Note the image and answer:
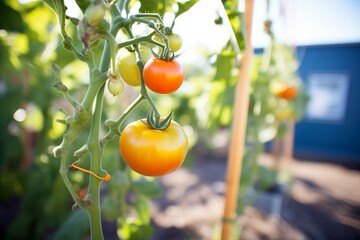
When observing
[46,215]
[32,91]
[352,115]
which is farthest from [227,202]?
[352,115]

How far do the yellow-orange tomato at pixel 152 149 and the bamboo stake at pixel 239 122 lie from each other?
50cm

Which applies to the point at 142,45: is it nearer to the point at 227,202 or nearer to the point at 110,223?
the point at 227,202

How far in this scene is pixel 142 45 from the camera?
20.1 inches

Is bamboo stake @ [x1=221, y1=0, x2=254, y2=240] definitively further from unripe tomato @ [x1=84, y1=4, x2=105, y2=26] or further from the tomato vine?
unripe tomato @ [x1=84, y1=4, x2=105, y2=26]

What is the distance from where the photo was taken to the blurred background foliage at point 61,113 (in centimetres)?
96

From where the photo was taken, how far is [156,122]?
459 millimetres

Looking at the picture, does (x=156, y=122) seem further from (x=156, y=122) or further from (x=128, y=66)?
(x=128, y=66)

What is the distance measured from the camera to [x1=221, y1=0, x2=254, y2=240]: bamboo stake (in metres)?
0.85

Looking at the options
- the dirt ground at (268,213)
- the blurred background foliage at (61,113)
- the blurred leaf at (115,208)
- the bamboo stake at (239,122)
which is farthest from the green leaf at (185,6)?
the dirt ground at (268,213)

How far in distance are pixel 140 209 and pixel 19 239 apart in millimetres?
633

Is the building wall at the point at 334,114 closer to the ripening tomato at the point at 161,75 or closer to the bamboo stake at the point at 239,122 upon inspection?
the bamboo stake at the point at 239,122

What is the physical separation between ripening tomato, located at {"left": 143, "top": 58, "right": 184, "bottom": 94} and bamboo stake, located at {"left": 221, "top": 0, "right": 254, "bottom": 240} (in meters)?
0.46

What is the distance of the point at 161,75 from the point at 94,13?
5.5 inches

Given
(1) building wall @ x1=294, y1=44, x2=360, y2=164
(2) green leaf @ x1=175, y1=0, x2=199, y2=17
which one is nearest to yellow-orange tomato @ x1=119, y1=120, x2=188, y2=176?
(2) green leaf @ x1=175, y1=0, x2=199, y2=17
